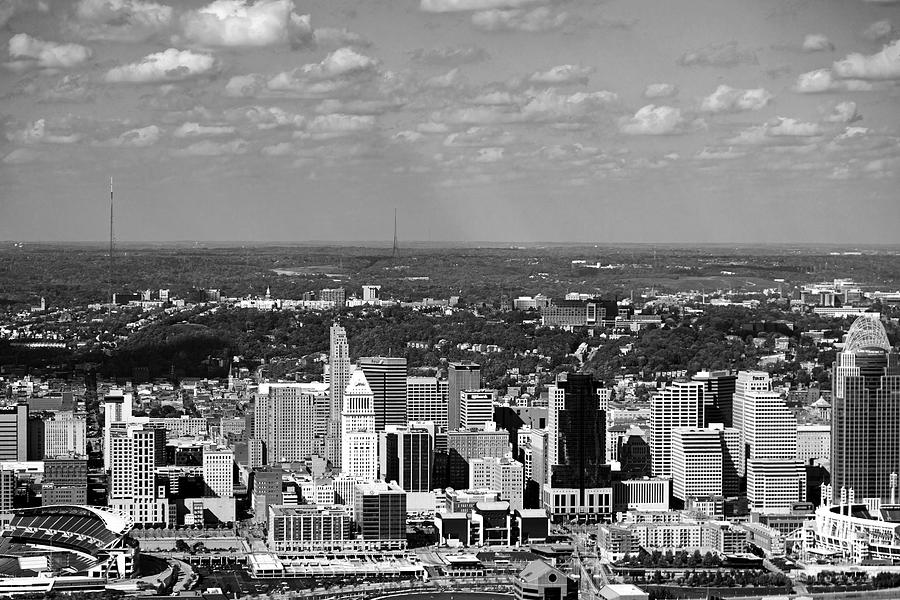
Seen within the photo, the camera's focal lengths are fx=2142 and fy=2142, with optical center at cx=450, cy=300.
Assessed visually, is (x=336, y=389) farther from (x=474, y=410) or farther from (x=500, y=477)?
(x=500, y=477)

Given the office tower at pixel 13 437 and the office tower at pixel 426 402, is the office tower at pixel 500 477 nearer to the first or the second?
the office tower at pixel 426 402

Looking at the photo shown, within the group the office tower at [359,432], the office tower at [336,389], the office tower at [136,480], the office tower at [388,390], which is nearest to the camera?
the office tower at [136,480]

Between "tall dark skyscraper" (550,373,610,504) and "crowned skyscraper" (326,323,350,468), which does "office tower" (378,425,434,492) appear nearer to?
"crowned skyscraper" (326,323,350,468)

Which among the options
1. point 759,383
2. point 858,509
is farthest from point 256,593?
point 759,383

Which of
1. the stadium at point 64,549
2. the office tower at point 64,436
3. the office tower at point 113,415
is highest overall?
the office tower at point 113,415

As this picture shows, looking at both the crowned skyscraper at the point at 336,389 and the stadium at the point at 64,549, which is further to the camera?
the crowned skyscraper at the point at 336,389

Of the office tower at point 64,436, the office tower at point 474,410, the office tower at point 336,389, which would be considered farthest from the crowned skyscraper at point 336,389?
the office tower at point 64,436

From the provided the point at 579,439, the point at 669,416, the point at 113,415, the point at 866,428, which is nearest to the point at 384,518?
the point at 579,439

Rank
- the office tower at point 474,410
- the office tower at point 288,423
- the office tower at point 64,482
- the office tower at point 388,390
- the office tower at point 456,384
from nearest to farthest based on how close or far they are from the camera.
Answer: the office tower at point 64,482 → the office tower at point 474,410 → the office tower at point 288,423 → the office tower at point 388,390 → the office tower at point 456,384
